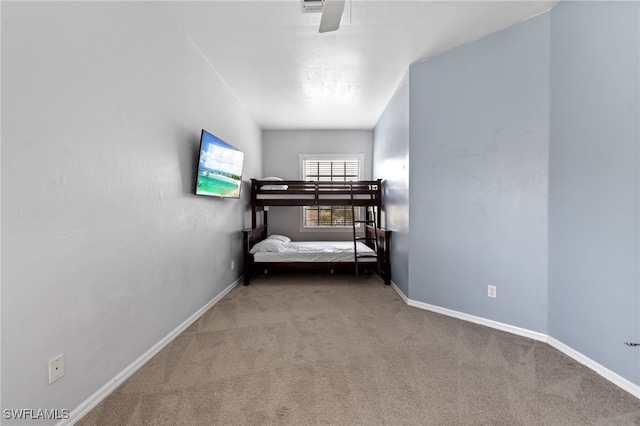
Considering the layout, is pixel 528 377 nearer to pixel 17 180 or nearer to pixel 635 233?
pixel 635 233

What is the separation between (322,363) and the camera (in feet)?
6.18

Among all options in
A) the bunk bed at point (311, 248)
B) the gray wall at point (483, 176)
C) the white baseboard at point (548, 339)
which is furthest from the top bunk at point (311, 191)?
the white baseboard at point (548, 339)

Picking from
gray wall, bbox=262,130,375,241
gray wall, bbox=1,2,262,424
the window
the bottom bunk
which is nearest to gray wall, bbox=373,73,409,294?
the bottom bunk

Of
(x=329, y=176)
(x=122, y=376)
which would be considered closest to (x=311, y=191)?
(x=329, y=176)

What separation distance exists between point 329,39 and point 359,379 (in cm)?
275

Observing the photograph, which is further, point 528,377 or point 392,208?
point 392,208

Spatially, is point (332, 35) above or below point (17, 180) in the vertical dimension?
above

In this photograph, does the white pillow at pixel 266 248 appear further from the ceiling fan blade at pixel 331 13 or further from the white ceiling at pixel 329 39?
the ceiling fan blade at pixel 331 13

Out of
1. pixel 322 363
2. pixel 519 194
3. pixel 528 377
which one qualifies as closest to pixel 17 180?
pixel 322 363

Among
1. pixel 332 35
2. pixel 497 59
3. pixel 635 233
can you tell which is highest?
pixel 332 35

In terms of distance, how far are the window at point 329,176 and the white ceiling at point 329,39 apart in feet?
5.27

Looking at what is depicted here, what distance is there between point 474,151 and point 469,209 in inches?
21.2

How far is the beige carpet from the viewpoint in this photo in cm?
142

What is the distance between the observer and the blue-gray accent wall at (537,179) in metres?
1.68
